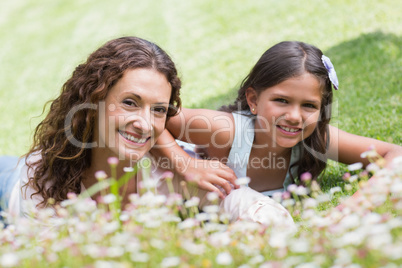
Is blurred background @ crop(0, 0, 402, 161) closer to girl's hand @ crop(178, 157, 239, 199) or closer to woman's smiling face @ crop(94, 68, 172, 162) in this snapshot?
woman's smiling face @ crop(94, 68, 172, 162)

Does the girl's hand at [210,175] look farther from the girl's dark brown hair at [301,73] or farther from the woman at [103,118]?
the girl's dark brown hair at [301,73]

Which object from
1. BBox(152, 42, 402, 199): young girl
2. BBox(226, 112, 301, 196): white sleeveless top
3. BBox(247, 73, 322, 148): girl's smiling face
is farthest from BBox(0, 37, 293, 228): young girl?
BBox(247, 73, 322, 148): girl's smiling face

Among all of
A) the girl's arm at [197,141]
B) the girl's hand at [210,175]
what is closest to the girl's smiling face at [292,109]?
the girl's arm at [197,141]

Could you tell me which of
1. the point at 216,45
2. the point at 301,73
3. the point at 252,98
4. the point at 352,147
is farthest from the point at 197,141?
the point at 216,45

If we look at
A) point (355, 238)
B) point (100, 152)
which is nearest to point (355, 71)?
point (100, 152)

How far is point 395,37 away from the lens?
21.6 ft

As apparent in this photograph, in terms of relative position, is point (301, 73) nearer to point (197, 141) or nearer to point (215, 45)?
point (197, 141)

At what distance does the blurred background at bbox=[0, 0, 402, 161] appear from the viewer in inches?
205

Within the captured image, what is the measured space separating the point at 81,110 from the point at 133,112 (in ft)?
1.39

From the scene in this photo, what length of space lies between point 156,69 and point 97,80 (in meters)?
0.38

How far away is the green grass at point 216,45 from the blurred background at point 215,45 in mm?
20

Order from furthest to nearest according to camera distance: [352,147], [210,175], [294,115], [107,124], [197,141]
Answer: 1. [197,141]
2. [352,147]
3. [294,115]
4. [210,175]
5. [107,124]

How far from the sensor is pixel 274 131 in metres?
3.30

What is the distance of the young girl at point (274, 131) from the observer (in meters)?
3.22
